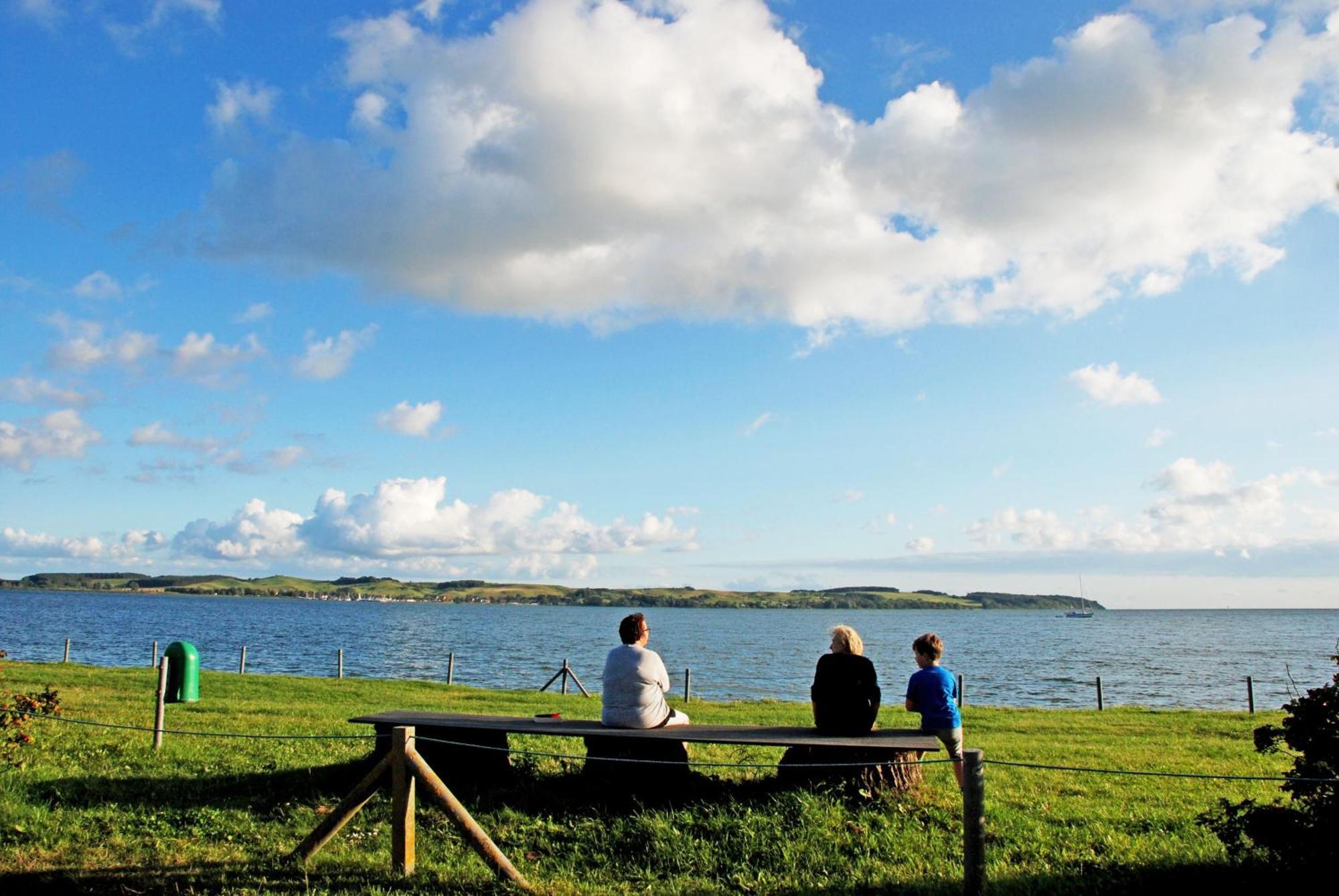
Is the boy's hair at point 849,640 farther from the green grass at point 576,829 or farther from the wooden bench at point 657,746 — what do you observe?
the green grass at point 576,829

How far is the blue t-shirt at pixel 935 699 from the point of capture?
960cm

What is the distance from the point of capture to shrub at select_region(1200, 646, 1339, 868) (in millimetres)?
6242

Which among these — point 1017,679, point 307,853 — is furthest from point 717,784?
point 1017,679

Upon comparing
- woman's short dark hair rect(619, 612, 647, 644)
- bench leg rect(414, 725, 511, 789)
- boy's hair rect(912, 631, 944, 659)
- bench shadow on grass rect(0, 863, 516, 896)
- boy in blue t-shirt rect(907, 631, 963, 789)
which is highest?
woman's short dark hair rect(619, 612, 647, 644)

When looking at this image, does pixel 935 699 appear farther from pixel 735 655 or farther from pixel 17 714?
pixel 735 655

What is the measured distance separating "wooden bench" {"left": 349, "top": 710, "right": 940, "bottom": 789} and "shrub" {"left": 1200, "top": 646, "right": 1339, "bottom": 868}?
2.45 metres

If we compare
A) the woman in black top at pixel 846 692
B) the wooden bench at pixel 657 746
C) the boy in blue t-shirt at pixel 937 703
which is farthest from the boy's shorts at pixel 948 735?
the woman in black top at pixel 846 692

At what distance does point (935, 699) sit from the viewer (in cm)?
962

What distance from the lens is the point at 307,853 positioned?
770 cm

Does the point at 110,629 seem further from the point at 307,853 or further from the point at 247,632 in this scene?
the point at 307,853

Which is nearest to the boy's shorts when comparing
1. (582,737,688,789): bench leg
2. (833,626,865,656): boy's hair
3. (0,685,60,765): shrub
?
(833,626,865,656): boy's hair

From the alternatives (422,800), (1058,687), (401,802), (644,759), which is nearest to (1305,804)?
(644,759)

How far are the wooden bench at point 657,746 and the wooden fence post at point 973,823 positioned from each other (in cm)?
116

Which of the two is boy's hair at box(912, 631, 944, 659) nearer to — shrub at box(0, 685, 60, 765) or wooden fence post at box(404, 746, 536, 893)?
wooden fence post at box(404, 746, 536, 893)
